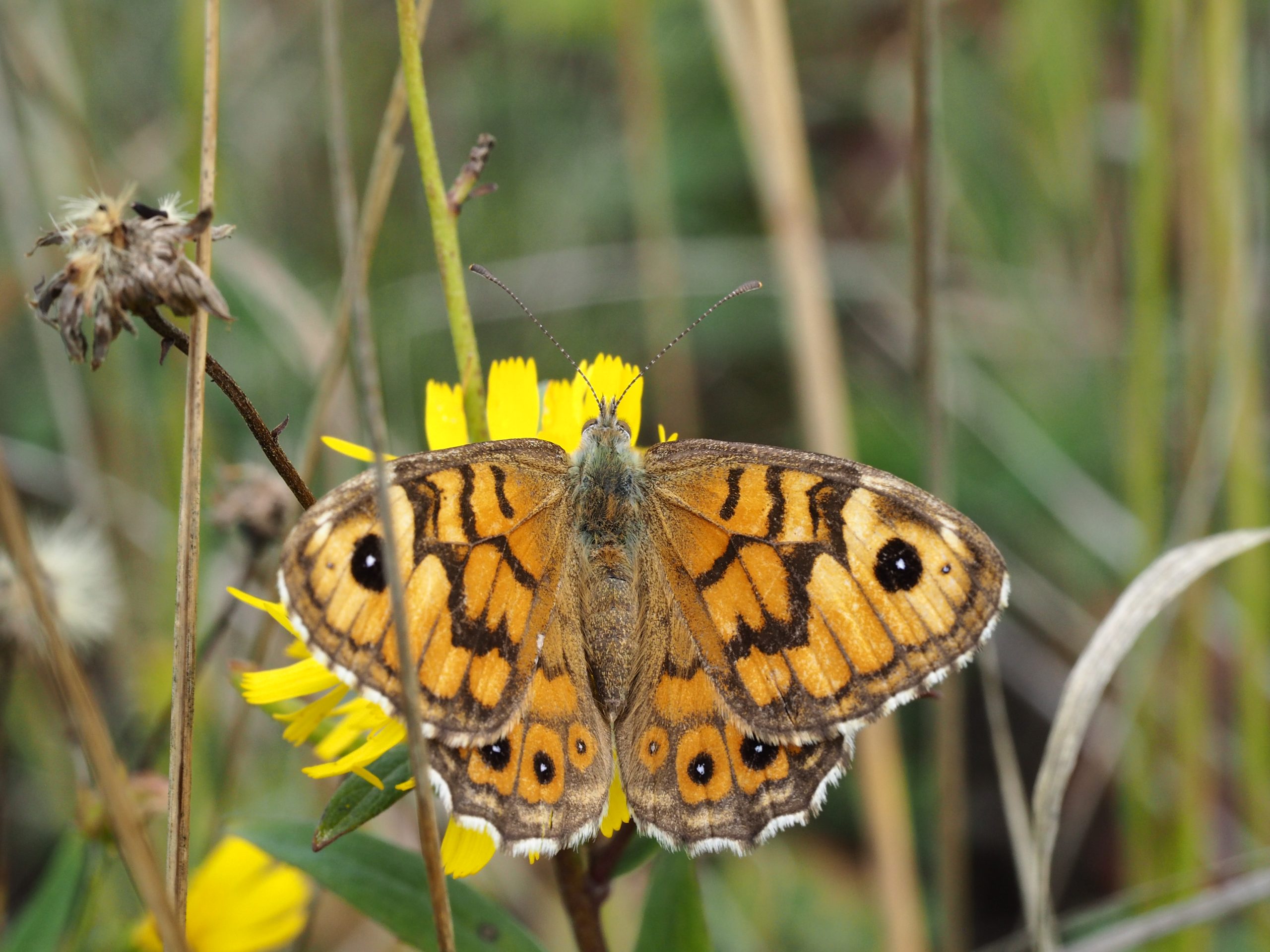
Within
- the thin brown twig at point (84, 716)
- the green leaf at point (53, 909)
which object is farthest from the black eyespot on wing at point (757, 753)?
the green leaf at point (53, 909)

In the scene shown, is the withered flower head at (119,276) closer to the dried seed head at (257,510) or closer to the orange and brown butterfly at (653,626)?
the orange and brown butterfly at (653,626)

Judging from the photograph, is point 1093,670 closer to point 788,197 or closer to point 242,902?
point 788,197

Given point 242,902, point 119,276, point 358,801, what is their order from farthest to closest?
point 242,902, point 358,801, point 119,276

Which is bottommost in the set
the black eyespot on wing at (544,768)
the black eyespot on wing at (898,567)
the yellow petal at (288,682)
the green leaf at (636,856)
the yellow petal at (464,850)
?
the green leaf at (636,856)

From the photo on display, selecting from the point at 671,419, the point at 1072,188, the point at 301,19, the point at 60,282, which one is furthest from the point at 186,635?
the point at 301,19

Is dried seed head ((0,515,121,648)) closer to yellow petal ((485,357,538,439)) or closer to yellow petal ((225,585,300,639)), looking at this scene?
yellow petal ((225,585,300,639))

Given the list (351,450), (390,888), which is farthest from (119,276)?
(390,888)
